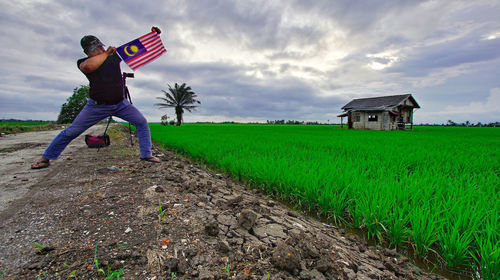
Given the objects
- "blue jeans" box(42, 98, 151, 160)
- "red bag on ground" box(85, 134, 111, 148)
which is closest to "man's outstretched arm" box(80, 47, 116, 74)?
"blue jeans" box(42, 98, 151, 160)

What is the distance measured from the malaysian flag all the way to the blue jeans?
24.6 inches

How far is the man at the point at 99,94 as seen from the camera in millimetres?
2574

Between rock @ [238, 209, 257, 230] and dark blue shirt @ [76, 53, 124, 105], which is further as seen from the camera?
dark blue shirt @ [76, 53, 124, 105]

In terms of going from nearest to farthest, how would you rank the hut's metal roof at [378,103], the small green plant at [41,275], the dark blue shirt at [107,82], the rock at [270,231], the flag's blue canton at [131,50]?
the small green plant at [41,275], the rock at [270,231], the dark blue shirt at [107,82], the flag's blue canton at [131,50], the hut's metal roof at [378,103]

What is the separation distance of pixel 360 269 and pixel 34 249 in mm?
1996

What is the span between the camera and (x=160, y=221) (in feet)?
4.91

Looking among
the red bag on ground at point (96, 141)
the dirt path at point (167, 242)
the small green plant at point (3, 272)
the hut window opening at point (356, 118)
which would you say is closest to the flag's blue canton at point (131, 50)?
the red bag on ground at point (96, 141)

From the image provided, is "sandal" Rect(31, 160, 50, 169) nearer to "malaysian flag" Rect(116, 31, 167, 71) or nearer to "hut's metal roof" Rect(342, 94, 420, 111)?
"malaysian flag" Rect(116, 31, 167, 71)

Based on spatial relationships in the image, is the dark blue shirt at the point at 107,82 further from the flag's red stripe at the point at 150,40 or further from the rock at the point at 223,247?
the rock at the point at 223,247

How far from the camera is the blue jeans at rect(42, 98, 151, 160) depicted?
2.75 metres

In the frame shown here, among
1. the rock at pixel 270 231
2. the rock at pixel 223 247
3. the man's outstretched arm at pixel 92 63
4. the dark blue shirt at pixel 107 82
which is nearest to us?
the rock at pixel 223 247

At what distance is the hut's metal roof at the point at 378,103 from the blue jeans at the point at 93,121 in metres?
24.7

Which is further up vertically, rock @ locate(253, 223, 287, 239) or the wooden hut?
the wooden hut

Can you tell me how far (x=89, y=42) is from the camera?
258 cm
